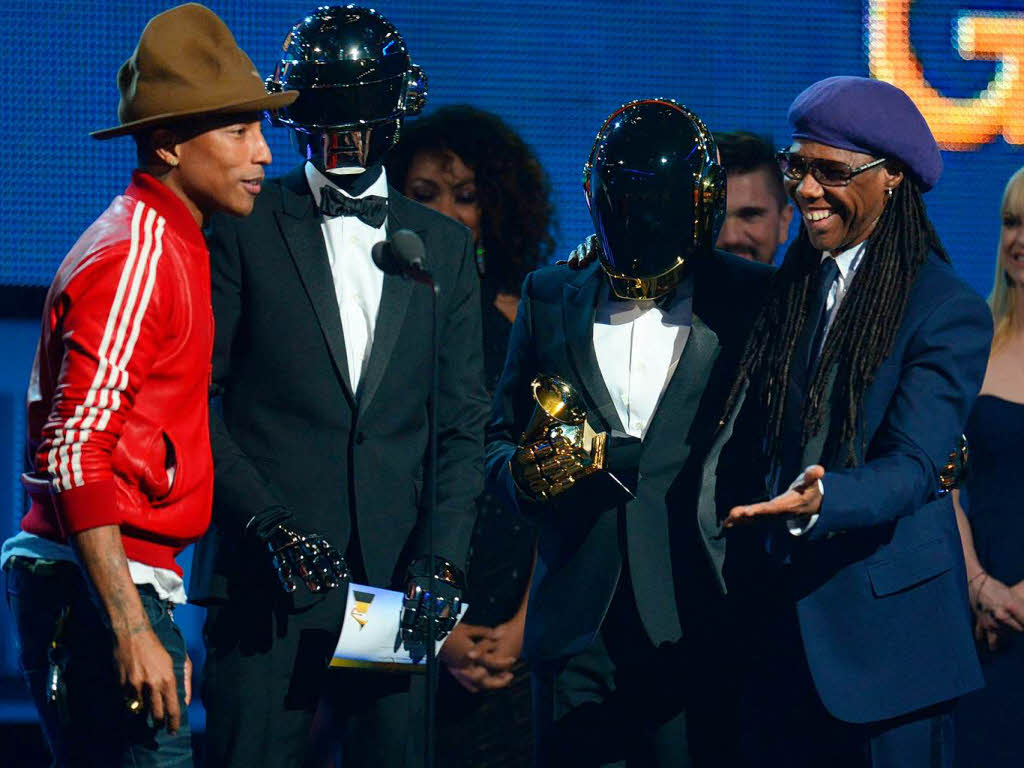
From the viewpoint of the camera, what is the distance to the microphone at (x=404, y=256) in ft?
8.31

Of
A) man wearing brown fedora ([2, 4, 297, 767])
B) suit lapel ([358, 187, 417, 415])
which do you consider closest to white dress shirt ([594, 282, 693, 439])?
suit lapel ([358, 187, 417, 415])

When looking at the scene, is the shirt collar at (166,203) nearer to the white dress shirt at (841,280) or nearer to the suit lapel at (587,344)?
the suit lapel at (587,344)

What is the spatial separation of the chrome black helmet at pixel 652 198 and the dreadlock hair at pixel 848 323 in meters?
0.19

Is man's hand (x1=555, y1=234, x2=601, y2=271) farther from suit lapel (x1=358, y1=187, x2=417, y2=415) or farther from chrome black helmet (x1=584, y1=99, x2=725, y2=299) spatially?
suit lapel (x1=358, y1=187, x2=417, y2=415)

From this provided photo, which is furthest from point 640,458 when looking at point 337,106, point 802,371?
point 337,106

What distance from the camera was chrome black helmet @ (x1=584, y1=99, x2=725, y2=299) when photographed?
2.85m

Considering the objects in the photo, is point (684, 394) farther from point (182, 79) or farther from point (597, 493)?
point (182, 79)

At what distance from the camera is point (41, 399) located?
236 centimetres

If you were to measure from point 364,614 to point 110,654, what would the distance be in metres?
0.49

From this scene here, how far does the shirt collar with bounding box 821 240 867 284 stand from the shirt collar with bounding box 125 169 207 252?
1095 mm

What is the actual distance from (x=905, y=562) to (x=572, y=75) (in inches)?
79.0

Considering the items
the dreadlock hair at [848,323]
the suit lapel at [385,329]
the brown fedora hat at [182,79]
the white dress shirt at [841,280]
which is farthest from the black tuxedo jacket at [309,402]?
the white dress shirt at [841,280]

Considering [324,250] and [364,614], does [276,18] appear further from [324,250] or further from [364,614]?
[364,614]

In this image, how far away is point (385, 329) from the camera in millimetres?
2818
